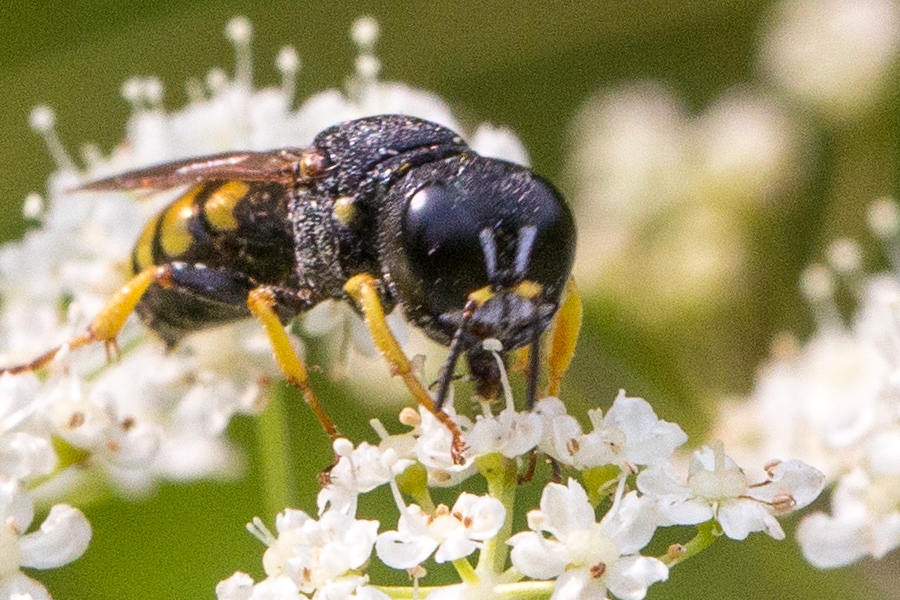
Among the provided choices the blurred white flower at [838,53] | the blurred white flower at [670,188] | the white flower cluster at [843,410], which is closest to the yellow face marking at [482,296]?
the white flower cluster at [843,410]

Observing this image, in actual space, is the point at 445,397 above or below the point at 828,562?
above

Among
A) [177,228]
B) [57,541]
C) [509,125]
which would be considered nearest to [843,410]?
[177,228]

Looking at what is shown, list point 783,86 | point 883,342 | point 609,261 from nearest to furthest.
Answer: point 883,342, point 609,261, point 783,86

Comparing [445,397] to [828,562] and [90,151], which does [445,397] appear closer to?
[828,562]

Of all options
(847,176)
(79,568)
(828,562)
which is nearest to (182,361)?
(79,568)

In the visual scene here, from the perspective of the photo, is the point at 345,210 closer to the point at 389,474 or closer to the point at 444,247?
the point at 444,247

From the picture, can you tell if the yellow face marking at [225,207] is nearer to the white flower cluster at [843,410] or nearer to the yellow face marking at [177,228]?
the yellow face marking at [177,228]

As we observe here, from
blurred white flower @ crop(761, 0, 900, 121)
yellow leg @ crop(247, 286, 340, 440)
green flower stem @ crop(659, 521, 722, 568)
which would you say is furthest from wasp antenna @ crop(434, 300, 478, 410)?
blurred white flower @ crop(761, 0, 900, 121)
